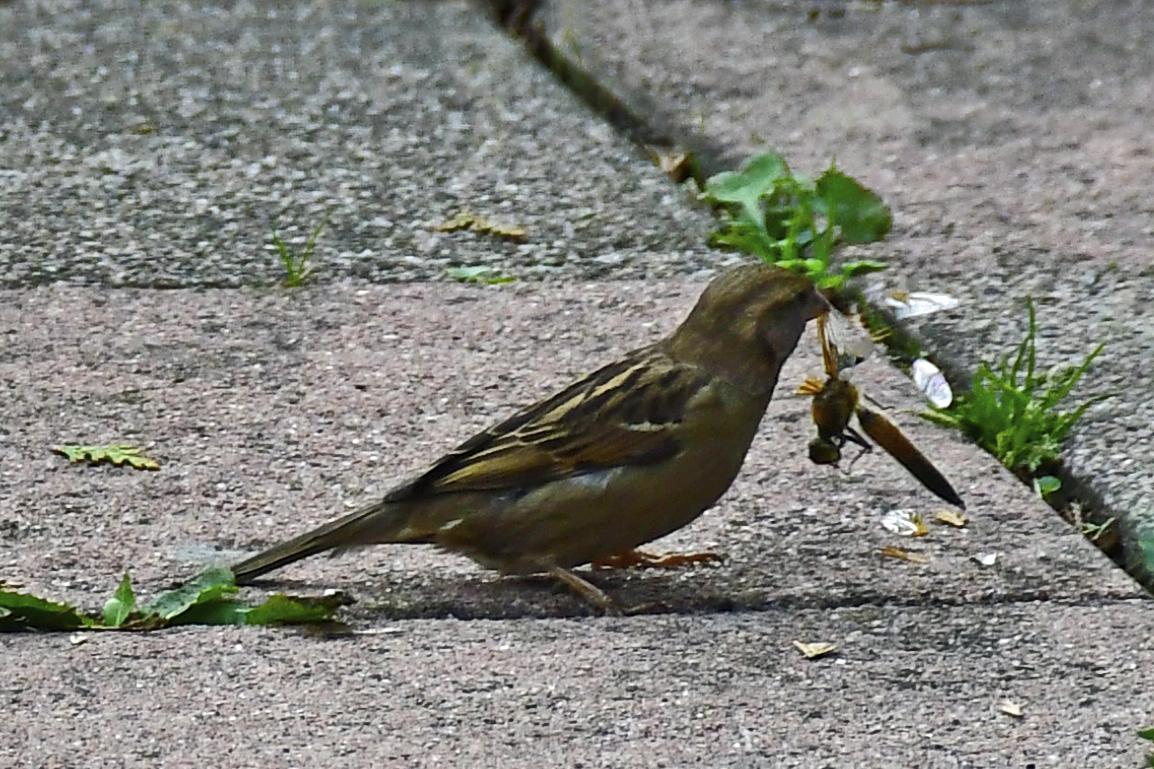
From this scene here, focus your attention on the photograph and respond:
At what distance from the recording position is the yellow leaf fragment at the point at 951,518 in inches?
145

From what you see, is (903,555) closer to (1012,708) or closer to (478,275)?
(1012,708)

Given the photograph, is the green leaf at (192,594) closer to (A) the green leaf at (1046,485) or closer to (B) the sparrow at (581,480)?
(B) the sparrow at (581,480)

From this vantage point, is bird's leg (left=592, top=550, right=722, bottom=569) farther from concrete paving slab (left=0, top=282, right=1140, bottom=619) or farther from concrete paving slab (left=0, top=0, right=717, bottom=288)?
concrete paving slab (left=0, top=0, right=717, bottom=288)

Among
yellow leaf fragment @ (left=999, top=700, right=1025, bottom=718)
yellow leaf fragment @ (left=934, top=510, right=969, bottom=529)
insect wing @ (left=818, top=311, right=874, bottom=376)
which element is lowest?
yellow leaf fragment @ (left=934, top=510, right=969, bottom=529)

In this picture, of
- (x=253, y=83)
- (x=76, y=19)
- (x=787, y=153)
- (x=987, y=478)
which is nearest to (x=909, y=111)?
(x=787, y=153)

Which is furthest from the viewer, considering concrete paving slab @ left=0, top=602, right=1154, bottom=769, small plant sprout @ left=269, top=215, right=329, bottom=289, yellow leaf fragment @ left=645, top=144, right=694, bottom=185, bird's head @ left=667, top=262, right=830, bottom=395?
yellow leaf fragment @ left=645, top=144, right=694, bottom=185

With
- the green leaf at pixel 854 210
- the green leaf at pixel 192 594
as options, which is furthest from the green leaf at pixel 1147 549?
the green leaf at pixel 192 594

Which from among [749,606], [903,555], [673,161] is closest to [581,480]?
[749,606]

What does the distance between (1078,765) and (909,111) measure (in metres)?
3.74

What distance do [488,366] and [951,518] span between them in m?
1.19

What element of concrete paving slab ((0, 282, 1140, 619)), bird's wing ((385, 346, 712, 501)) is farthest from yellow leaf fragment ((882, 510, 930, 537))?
bird's wing ((385, 346, 712, 501))

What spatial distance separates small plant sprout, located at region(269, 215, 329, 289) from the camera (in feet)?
15.6

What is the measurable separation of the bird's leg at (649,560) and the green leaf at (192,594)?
692mm

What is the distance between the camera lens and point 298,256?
495cm
